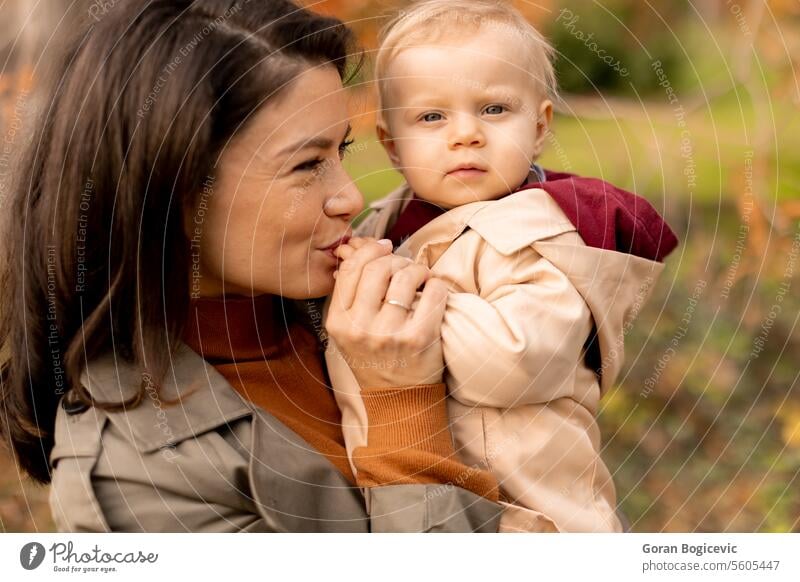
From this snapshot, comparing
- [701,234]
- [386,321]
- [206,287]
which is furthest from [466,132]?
[701,234]

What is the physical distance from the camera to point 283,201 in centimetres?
110

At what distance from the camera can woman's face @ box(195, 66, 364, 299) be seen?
108 centimetres

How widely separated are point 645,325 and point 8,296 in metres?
1.51

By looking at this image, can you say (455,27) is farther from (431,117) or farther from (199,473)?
(199,473)

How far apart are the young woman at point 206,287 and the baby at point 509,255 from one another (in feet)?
0.13

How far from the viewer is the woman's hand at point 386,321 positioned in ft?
3.54

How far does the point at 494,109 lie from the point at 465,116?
0.13 feet

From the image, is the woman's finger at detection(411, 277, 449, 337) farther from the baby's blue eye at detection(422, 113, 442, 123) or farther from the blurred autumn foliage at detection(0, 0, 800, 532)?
the blurred autumn foliage at detection(0, 0, 800, 532)

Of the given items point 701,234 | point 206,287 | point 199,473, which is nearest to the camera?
point 199,473

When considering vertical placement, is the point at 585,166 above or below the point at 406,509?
→ above

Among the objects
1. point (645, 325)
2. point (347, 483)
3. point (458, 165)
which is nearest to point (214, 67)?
point (458, 165)

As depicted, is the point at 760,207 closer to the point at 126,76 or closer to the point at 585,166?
Result: the point at 585,166

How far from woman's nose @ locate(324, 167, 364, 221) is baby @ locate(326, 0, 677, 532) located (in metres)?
0.09

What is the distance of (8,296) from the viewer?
1.17 m
